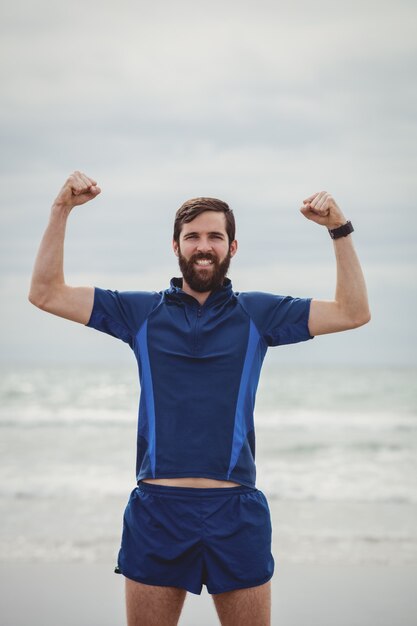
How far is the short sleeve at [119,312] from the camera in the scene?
3.17 m

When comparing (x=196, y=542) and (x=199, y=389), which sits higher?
(x=199, y=389)

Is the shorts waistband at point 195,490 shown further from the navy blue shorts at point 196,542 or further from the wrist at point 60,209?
the wrist at point 60,209

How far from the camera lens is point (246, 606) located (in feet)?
9.62

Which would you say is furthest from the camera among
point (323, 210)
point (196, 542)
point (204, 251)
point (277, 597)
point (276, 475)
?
point (276, 475)

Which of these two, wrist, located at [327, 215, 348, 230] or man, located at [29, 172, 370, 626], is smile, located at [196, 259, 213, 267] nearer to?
man, located at [29, 172, 370, 626]

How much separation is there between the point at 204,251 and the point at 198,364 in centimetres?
46

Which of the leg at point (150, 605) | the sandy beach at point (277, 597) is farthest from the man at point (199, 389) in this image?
the sandy beach at point (277, 597)

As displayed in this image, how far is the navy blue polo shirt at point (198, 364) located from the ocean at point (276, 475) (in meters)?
4.53

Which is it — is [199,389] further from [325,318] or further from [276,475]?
[276,475]

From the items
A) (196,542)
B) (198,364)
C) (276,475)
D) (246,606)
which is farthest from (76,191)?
(276,475)

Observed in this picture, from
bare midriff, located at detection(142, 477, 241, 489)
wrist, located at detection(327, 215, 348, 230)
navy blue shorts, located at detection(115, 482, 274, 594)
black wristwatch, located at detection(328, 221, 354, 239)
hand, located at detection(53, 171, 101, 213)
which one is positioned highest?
hand, located at detection(53, 171, 101, 213)

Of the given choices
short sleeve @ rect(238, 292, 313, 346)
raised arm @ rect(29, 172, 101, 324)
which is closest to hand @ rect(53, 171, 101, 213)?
raised arm @ rect(29, 172, 101, 324)

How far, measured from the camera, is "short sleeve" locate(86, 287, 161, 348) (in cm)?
A: 317

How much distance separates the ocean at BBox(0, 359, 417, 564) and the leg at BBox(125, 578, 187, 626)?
171 inches
